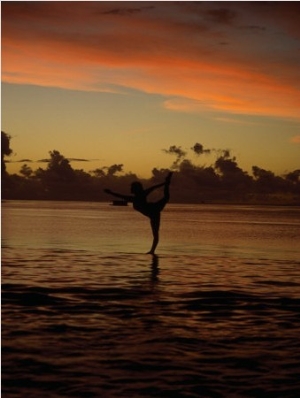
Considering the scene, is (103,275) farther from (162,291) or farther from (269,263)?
(269,263)

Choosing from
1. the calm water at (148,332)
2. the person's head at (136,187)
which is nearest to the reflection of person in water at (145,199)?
the person's head at (136,187)

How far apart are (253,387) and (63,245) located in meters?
25.0

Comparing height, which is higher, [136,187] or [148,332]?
[136,187]

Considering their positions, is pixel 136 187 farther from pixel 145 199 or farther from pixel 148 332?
pixel 148 332

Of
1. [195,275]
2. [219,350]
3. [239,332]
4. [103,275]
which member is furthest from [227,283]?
[219,350]

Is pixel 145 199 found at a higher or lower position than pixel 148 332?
higher

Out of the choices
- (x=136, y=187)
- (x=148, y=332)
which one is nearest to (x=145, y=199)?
(x=136, y=187)

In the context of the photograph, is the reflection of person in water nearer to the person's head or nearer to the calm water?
the person's head

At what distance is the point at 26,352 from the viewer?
31.6 ft

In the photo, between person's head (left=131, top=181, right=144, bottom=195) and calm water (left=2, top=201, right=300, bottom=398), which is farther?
person's head (left=131, top=181, right=144, bottom=195)

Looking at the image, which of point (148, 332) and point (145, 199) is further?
point (145, 199)

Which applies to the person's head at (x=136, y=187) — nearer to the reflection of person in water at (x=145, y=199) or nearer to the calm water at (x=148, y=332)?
the reflection of person in water at (x=145, y=199)

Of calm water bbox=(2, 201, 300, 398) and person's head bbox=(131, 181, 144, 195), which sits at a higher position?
person's head bbox=(131, 181, 144, 195)

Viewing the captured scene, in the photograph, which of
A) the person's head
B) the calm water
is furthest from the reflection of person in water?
the calm water
